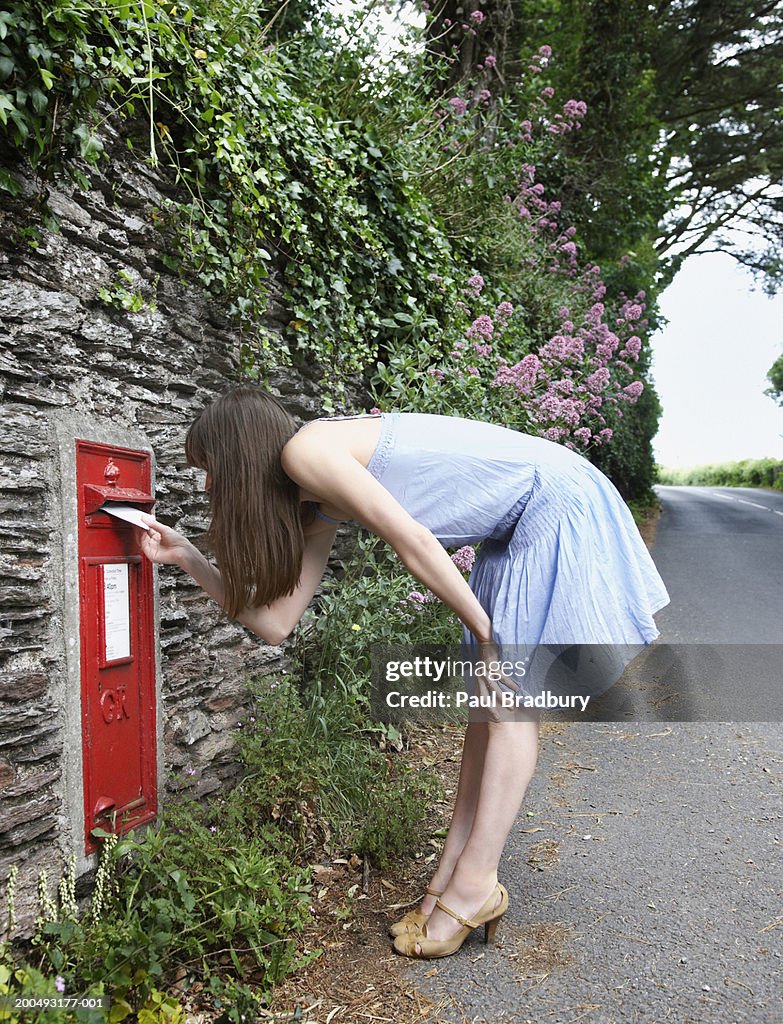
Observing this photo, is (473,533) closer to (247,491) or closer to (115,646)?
(247,491)

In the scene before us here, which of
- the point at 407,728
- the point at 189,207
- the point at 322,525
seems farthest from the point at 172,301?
the point at 407,728

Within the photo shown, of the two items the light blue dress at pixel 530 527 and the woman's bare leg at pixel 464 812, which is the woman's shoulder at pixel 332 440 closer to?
the light blue dress at pixel 530 527

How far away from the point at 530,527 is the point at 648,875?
147cm

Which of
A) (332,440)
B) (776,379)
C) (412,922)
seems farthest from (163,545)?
(776,379)

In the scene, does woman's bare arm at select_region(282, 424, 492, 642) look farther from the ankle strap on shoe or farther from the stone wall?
the ankle strap on shoe

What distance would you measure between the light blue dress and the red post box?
2.96ft

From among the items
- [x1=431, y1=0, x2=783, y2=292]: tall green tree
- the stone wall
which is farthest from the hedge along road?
[x1=431, y1=0, x2=783, y2=292]: tall green tree

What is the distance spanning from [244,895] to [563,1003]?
37.2 inches

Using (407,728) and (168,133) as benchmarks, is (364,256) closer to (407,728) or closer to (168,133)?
(168,133)

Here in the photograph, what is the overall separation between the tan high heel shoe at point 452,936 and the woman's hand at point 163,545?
4.32ft

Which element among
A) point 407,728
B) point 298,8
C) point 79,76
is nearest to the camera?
point 79,76

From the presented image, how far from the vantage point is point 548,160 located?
10312 mm

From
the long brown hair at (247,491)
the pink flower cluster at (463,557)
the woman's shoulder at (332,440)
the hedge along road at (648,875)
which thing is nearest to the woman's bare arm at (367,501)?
the woman's shoulder at (332,440)

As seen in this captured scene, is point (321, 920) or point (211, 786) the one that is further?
point (211, 786)
